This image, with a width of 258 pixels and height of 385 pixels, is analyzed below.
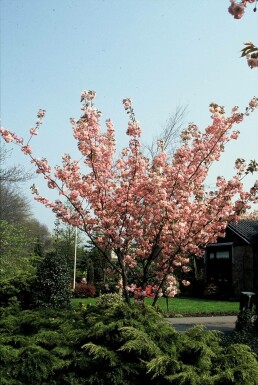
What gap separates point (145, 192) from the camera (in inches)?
317

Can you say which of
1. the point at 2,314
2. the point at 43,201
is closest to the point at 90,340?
the point at 2,314

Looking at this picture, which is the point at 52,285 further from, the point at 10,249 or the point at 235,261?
the point at 235,261

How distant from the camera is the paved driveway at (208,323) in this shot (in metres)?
14.7

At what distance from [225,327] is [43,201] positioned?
9.26 m

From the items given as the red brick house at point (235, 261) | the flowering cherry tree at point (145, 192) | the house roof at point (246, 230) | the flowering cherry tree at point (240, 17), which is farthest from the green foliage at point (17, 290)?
the house roof at point (246, 230)

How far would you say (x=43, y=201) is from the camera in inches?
334

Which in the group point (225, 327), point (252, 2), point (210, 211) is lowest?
point (225, 327)

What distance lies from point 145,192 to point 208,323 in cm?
975

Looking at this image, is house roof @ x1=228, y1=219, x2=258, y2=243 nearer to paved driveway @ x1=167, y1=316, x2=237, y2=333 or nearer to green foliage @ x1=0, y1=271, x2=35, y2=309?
paved driveway @ x1=167, y1=316, x2=237, y2=333

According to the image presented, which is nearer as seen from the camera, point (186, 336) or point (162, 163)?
point (186, 336)

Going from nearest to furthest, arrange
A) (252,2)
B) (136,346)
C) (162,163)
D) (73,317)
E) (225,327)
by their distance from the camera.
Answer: (252,2) < (136,346) < (73,317) < (162,163) < (225,327)

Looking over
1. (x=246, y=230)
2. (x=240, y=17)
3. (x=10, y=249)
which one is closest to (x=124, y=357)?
(x=240, y=17)

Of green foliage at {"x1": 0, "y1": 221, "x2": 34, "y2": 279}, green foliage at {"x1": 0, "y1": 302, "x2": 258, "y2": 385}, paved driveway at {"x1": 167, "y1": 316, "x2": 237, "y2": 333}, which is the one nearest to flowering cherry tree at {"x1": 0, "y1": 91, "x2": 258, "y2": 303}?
green foliage at {"x1": 0, "y1": 302, "x2": 258, "y2": 385}

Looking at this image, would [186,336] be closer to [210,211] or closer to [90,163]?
[210,211]
